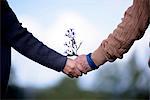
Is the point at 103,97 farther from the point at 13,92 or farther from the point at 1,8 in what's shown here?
the point at 1,8

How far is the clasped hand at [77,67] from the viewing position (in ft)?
10.5

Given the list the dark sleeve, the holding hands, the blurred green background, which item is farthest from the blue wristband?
the blurred green background

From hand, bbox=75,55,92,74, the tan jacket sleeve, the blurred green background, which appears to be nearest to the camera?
the tan jacket sleeve

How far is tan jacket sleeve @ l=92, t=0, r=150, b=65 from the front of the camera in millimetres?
2883

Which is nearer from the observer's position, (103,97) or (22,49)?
(22,49)

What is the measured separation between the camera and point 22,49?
3.09 meters

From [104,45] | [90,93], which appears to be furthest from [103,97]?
[104,45]

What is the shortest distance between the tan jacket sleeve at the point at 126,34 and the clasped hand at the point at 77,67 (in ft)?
0.20

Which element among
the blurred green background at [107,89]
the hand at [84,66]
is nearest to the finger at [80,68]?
the hand at [84,66]

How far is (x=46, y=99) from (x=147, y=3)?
99.1 feet

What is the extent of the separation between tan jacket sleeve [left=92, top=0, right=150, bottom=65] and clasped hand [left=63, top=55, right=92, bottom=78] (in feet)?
0.20

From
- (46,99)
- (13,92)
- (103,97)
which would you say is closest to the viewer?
(13,92)

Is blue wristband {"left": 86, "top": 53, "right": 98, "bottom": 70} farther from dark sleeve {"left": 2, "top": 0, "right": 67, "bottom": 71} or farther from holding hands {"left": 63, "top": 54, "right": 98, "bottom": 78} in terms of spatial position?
dark sleeve {"left": 2, "top": 0, "right": 67, "bottom": 71}

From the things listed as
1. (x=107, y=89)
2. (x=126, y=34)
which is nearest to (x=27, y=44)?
(x=126, y=34)
